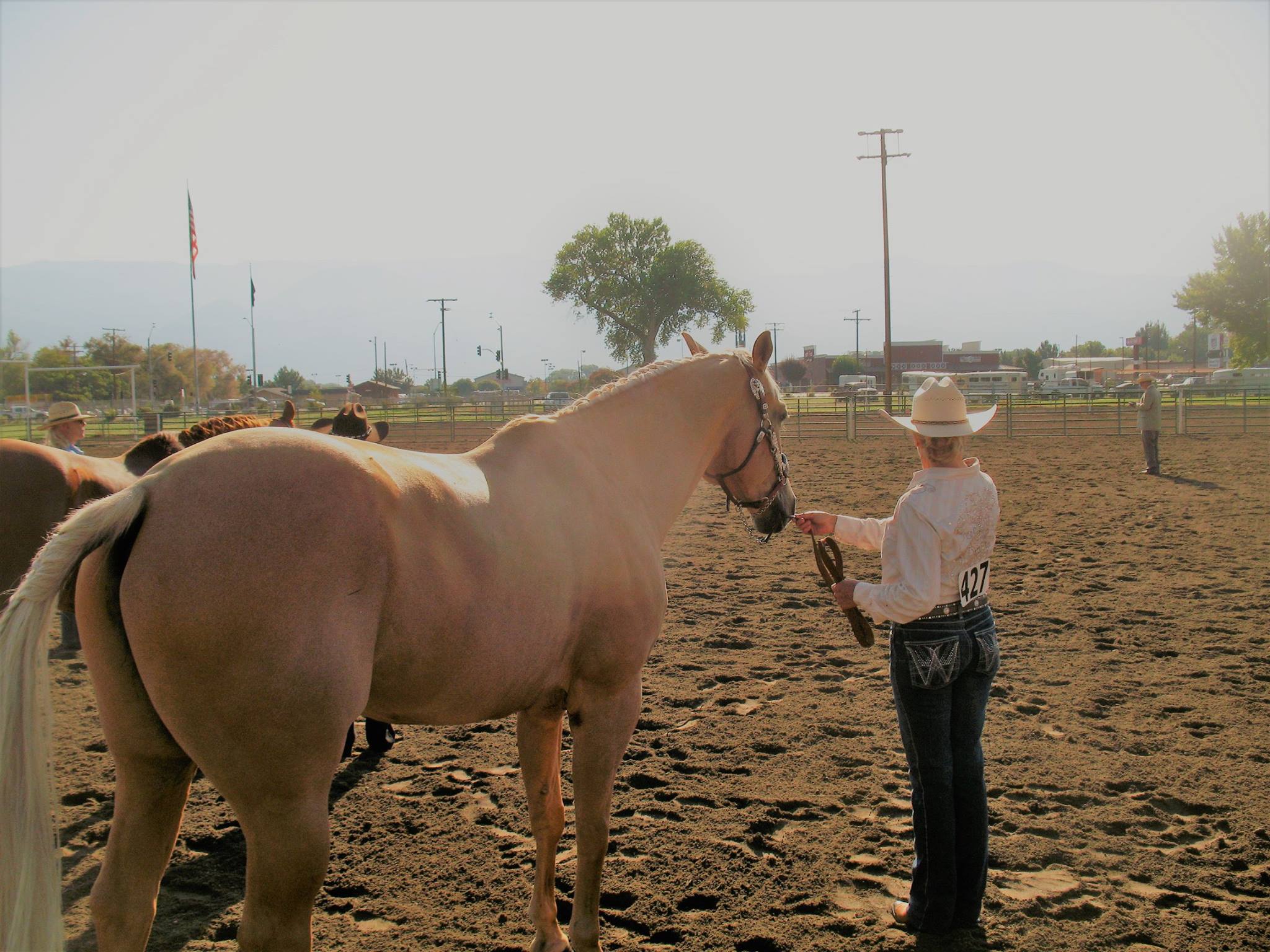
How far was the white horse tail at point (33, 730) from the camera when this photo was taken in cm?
180

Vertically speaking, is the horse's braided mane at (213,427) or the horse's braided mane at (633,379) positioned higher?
the horse's braided mane at (633,379)

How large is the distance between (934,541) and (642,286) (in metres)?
54.5

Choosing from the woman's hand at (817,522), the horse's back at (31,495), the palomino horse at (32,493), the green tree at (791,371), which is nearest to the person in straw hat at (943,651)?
the woman's hand at (817,522)

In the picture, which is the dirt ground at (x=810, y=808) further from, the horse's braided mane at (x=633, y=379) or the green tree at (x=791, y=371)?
the green tree at (x=791, y=371)

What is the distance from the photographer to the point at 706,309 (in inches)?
2160

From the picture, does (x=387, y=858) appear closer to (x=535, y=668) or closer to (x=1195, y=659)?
(x=535, y=668)

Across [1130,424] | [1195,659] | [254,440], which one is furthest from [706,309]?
[254,440]

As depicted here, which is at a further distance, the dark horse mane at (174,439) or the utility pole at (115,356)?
the utility pole at (115,356)

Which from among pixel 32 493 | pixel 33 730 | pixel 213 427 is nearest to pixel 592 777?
pixel 33 730

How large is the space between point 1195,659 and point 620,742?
4.54 m

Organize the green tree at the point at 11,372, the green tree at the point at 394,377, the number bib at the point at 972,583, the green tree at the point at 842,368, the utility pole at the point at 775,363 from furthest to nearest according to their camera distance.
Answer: the green tree at the point at 842,368 → the green tree at the point at 394,377 → the green tree at the point at 11,372 → the utility pole at the point at 775,363 → the number bib at the point at 972,583

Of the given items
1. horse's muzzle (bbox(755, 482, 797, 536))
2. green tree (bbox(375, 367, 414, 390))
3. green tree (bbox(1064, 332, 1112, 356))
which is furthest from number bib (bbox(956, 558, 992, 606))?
green tree (bbox(1064, 332, 1112, 356))

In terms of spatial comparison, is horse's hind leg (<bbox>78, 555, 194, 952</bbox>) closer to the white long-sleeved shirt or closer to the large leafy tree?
the white long-sleeved shirt

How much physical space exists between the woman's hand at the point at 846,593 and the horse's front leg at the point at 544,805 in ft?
3.55
